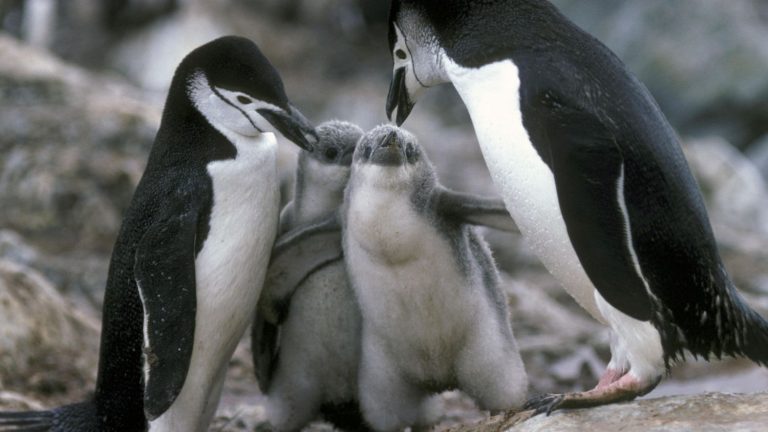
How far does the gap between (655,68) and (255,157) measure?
12289 mm

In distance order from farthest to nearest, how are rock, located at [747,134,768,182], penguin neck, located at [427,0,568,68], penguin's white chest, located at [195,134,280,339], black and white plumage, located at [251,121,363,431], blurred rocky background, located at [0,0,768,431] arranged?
rock, located at [747,134,768,182] → blurred rocky background, located at [0,0,768,431] → black and white plumage, located at [251,121,363,431] → penguin's white chest, located at [195,134,280,339] → penguin neck, located at [427,0,568,68]

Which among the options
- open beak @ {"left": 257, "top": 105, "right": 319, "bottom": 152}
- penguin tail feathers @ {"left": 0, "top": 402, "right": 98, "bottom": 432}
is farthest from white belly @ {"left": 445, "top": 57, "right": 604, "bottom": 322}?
penguin tail feathers @ {"left": 0, "top": 402, "right": 98, "bottom": 432}

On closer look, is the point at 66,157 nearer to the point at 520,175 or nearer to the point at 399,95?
the point at 399,95

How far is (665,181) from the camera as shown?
3.31 meters

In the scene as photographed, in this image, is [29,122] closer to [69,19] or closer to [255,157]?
[255,157]

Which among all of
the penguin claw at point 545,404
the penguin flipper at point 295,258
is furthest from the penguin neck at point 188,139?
the penguin claw at point 545,404

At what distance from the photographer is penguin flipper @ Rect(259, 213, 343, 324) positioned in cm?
401

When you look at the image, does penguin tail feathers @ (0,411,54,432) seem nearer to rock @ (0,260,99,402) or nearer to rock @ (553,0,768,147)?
rock @ (0,260,99,402)

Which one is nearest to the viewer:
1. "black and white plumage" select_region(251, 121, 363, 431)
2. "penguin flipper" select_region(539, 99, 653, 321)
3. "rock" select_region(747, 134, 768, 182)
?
"penguin flipper" select_region(539, 99, 653, 321)

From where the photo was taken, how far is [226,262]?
3736 mm

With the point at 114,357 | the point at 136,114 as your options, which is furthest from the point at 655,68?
the point at 114,357

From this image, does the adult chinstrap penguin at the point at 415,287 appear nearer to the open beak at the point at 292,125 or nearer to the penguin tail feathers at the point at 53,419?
the open beak at the point at 292,125

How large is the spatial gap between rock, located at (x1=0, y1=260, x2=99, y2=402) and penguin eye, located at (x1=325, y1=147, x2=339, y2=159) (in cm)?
160

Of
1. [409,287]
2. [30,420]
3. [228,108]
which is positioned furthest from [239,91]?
[30,420]
